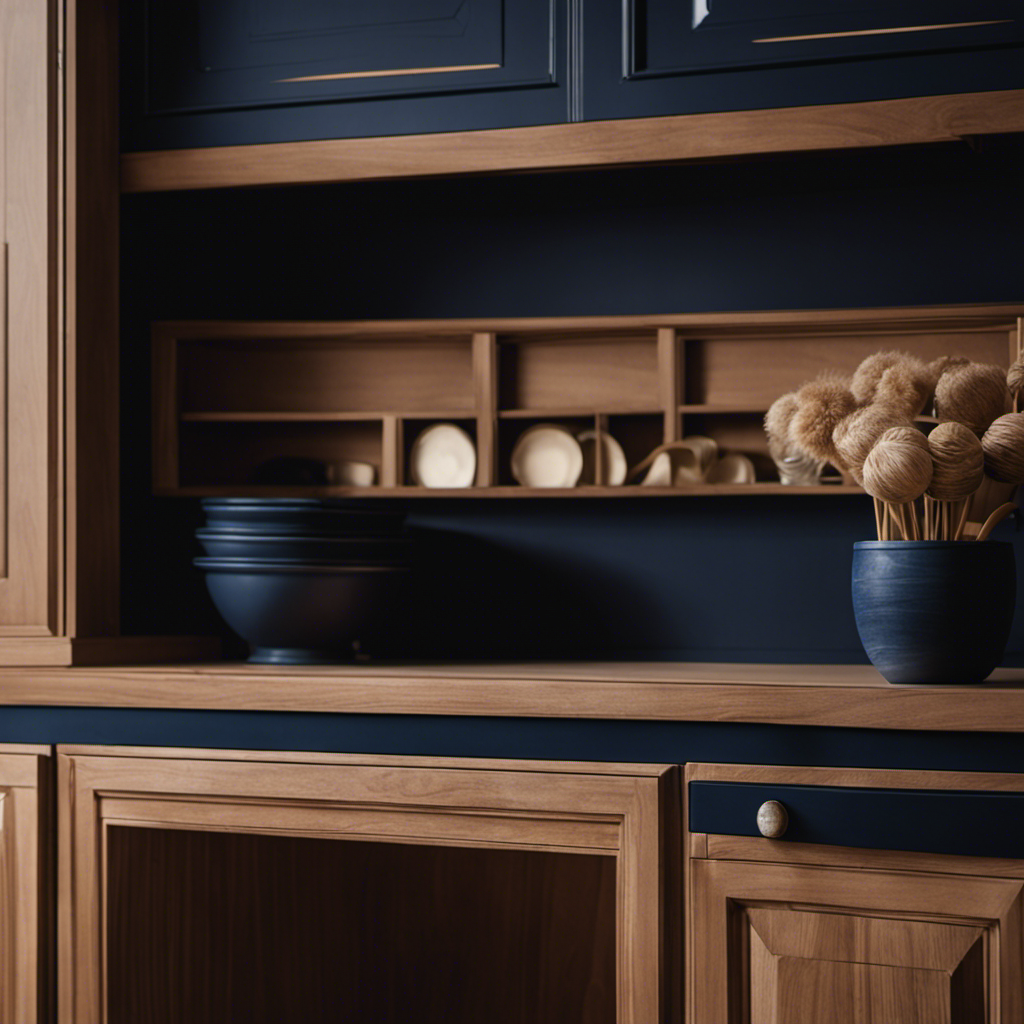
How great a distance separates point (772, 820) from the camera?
1442 mm

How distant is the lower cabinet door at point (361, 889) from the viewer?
1514 millimetres

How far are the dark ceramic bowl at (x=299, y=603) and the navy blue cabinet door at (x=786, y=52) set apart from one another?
0.81 meters

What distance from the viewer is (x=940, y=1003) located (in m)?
1.39

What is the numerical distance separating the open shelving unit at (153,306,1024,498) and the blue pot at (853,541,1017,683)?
44 centimetres

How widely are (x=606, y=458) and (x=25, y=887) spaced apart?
44.2 inches

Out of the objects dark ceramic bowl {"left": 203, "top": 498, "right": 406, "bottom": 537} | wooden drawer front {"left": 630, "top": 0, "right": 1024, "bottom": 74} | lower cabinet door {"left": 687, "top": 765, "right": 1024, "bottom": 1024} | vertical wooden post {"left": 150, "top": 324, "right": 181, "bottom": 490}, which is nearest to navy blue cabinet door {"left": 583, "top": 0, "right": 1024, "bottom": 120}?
wooden drawer front {"left": 630, "top": 0, "right": 1024, "bottom": 74}

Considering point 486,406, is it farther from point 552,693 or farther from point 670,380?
point 552,693

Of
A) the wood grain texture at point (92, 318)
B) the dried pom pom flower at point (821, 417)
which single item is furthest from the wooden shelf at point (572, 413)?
the wood grain texture at point (92, 318)

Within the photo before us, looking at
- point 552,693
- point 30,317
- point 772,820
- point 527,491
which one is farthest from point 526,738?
point 30,317

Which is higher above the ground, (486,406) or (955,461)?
(486,406)

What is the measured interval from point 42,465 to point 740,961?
1.24 m

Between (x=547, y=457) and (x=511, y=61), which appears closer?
(x=511, y=61)

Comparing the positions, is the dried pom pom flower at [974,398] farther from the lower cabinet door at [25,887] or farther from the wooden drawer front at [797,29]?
the lower cabinet door at [25,887]

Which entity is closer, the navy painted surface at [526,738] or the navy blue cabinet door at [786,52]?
the navy painted surface at [526,738]
